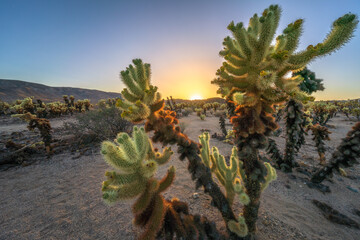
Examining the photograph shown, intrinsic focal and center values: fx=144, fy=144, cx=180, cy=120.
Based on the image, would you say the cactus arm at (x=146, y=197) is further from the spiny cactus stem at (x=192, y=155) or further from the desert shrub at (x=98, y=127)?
the desert shrub at (x=98, y=127)

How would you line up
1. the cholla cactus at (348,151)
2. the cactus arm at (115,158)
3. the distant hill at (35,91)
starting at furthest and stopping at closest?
the distant hill at (35,91) < the cholla cactus at (348,151) < the cactus arm at (115,158)

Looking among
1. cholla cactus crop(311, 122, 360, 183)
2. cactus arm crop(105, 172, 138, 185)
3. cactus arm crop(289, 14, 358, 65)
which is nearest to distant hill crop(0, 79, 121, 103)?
cactus arm crop(105, 172, 138, 185)

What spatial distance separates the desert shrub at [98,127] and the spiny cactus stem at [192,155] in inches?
253

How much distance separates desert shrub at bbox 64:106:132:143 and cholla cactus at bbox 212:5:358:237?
270 inches

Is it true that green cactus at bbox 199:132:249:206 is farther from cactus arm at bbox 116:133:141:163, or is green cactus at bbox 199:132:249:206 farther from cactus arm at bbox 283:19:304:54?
cactus arm at bbox 283:19:304:54

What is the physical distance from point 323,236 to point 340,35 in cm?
316

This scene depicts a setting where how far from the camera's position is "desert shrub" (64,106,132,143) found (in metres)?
7.57

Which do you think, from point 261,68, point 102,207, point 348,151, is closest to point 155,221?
point 261,68

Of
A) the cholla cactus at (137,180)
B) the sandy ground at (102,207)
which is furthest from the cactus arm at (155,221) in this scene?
the sandy ground at (102,207)

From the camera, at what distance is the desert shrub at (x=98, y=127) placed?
7.57 metres

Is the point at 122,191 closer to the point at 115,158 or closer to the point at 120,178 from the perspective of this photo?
the point at 120,178

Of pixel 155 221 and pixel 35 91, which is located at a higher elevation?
pixel 35 91

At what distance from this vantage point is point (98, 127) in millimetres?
7824

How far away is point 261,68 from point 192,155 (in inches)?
46.9
